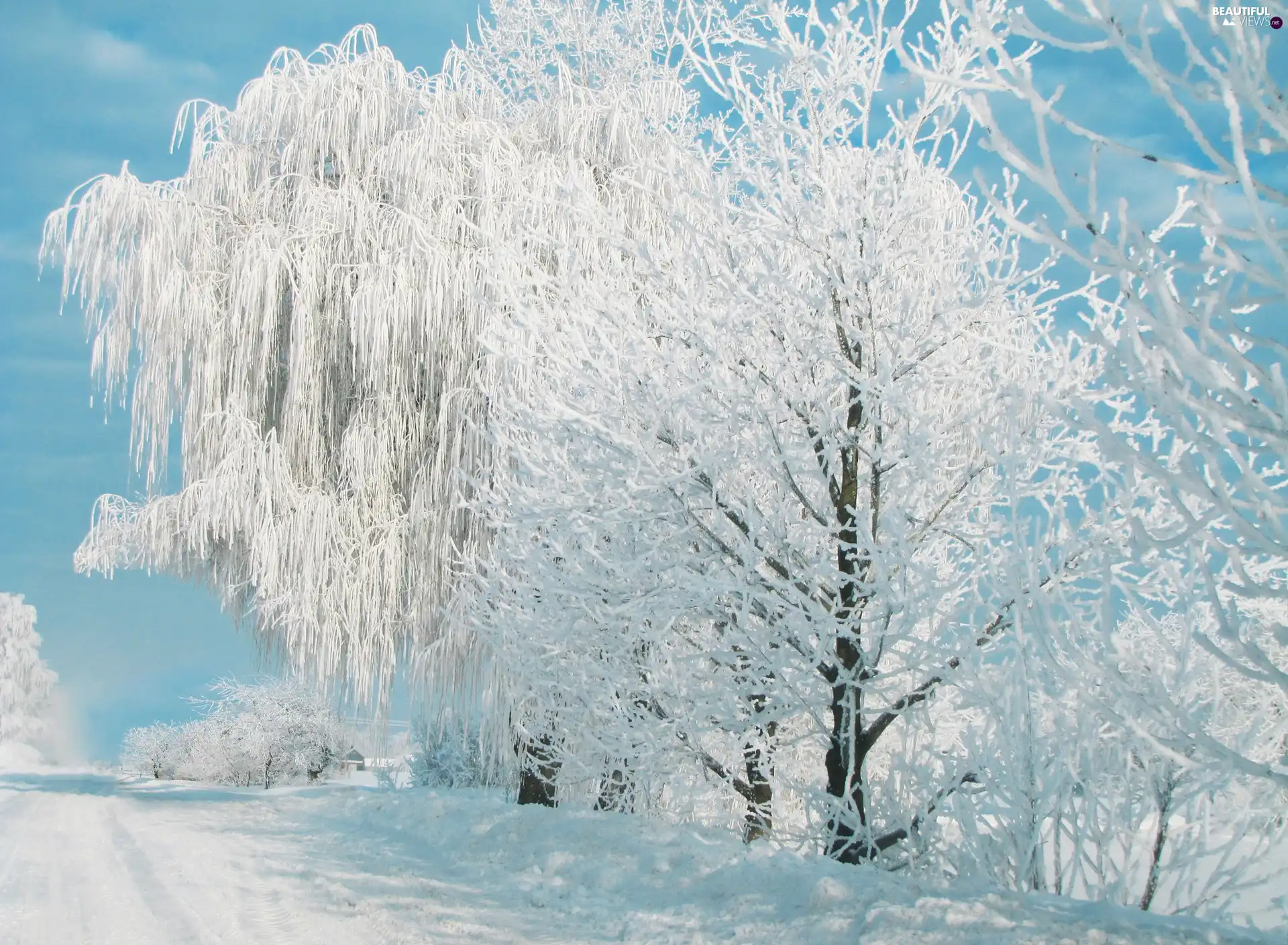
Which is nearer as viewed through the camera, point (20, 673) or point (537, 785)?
point (537, 785)

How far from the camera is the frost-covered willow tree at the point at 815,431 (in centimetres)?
510

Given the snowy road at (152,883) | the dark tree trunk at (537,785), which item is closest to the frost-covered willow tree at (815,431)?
the snowy road at (152,883)

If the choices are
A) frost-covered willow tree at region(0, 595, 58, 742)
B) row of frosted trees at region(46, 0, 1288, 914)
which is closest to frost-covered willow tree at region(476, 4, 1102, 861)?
row of frosted trees at region(46, 0, 1288, 914)

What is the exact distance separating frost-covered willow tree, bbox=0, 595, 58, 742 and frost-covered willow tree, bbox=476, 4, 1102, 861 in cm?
3625

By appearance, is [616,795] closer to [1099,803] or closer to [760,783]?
[760,783]

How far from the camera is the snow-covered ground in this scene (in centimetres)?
386

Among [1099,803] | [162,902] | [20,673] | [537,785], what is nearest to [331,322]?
[537,785]

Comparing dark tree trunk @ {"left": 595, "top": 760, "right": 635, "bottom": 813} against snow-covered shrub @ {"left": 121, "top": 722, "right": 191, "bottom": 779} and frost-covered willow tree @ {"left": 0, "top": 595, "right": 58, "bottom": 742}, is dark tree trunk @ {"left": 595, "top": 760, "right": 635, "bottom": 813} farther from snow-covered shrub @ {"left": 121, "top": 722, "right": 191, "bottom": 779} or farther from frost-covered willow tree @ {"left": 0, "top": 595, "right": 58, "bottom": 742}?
frost-covered willow tree @ {"left": 0, "top": 595, "right": 58, "bottom": 742}

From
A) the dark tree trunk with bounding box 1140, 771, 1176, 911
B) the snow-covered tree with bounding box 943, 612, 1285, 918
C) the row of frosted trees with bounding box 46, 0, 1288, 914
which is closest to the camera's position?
the row of frosted trees with bounding box 46, 0, 1288, 914

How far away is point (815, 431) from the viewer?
550 cm

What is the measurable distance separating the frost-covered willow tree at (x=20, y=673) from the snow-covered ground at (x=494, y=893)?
31103 millimetres

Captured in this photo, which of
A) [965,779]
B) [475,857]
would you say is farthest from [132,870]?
[965,779]

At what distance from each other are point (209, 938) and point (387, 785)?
29.4 feet

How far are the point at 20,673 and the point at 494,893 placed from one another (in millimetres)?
36816
